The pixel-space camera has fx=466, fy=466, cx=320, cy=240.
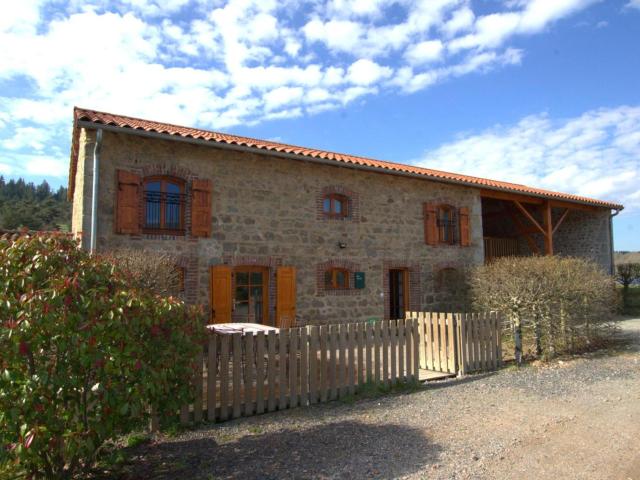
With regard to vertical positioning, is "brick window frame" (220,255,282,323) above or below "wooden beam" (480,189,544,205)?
below

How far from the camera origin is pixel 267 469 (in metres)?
3.56

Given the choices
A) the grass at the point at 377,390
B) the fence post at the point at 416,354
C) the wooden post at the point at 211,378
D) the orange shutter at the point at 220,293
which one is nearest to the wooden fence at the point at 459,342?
the fence post at the point at 416,354

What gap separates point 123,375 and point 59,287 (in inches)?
29.1

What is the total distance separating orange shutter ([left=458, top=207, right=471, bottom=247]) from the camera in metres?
13.7

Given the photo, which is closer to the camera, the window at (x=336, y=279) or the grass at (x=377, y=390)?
the grass at (x=377, y=390)

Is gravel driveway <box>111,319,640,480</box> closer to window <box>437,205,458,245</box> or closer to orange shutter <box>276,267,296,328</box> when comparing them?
orange shutter <box>276,267,296,328</box>

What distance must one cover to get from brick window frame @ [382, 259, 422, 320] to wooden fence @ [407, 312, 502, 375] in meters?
4.27

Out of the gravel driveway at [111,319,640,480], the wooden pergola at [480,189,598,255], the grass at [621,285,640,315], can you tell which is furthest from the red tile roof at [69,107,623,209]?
the gravel driveway at [111,319,640,480]

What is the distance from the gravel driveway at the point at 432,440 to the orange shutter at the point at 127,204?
504 cm

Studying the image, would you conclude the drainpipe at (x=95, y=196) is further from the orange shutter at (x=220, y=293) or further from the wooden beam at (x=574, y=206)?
the wooden beam at (x=574, y=206)

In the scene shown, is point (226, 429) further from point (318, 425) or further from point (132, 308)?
point (132, 308)

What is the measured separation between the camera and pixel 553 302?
812 cm

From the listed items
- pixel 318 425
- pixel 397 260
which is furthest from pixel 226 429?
pixel 397 260

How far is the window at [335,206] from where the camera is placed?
1137cm
